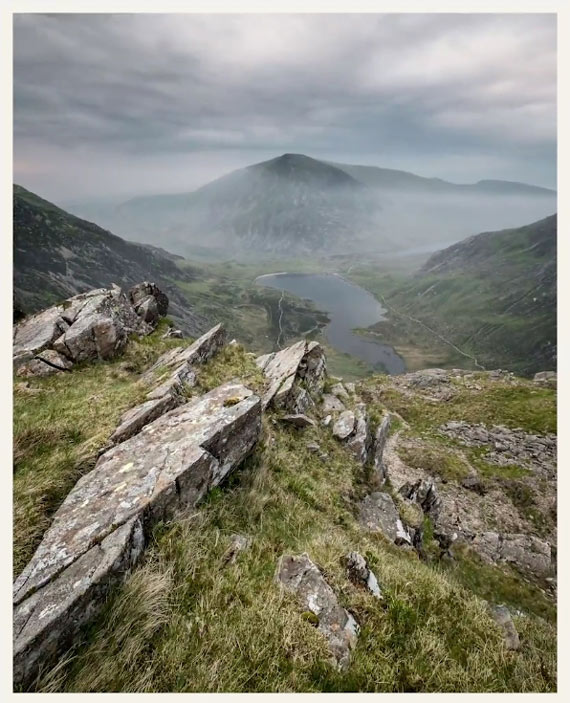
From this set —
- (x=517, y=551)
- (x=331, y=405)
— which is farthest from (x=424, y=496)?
(x=517, y=551)

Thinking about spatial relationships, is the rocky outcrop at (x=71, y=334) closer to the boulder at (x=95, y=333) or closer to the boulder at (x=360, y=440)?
the boulder at (x=95, y=333)

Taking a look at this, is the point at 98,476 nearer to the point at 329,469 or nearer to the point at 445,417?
the point at 329,469

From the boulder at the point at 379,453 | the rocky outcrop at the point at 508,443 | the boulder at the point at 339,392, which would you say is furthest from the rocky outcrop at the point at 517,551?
the boulder at the point at 339,392

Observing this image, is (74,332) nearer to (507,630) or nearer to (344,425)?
(344,425)

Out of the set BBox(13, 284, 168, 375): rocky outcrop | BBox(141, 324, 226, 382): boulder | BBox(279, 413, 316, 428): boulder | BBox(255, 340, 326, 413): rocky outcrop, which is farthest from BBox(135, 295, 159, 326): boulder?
BBox(279, 413, 316, 428): boulder

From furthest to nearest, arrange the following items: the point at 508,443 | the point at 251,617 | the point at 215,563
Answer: the point at 508,443, the point at 215,563, the point at 251,617

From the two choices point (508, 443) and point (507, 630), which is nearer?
point (507, 630)
